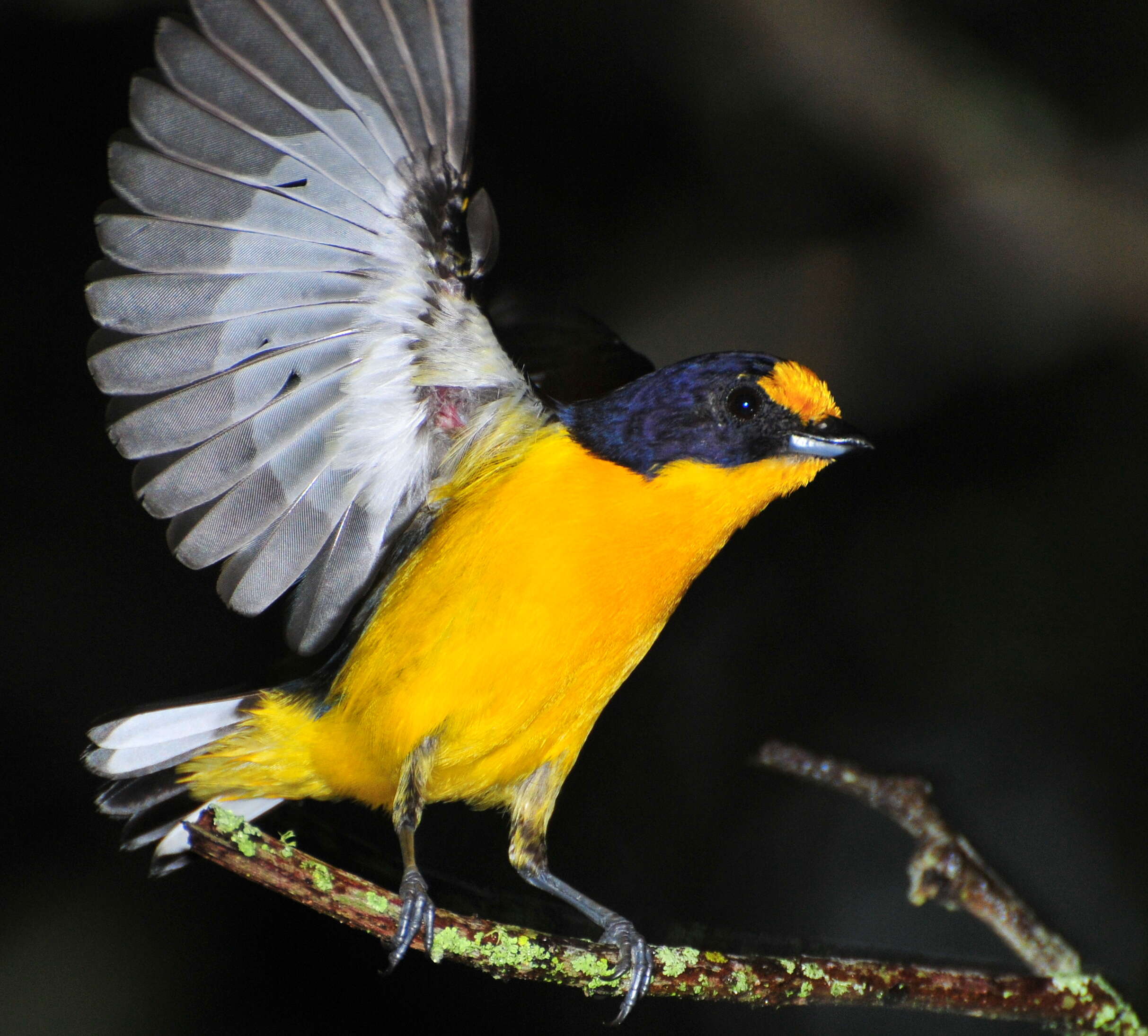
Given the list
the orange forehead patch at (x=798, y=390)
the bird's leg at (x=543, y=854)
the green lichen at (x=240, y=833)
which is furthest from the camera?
the bird's leg at (x=543, y=854)

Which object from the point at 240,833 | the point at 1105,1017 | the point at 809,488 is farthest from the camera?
the point at 809,488

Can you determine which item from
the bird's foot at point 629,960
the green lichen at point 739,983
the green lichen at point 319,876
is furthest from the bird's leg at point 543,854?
the green lichen at point 319,876

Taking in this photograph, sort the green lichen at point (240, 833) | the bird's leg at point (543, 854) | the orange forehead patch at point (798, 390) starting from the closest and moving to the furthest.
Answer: the green lichen at point (240, 833) < the orange forehead patch at point (798, 390) < the bird's leg at point (543, 854)

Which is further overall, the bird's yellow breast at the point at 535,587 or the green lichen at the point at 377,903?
the bird's yellow breast at the point at 535,587

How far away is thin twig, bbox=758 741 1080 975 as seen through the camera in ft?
2.33

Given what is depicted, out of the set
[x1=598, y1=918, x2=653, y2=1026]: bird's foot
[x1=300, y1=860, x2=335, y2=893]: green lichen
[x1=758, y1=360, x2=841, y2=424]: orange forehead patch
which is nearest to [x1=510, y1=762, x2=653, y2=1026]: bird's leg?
[x1=598, y1=918, x2=653, y2=1026]: bird's foot

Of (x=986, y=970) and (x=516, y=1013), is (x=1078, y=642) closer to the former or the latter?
(x=986, y=970)

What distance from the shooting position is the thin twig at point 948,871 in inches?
27.9

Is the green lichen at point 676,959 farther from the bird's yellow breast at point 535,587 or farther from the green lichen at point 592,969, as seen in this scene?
the bird's yellow breast at point 535,587

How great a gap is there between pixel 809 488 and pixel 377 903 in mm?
566

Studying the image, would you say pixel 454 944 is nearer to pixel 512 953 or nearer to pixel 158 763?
pixel 512 953

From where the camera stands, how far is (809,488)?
2.84 feet

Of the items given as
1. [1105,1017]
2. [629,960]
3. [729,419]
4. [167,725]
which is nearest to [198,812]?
[167,725]

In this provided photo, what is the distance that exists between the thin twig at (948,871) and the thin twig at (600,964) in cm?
6
